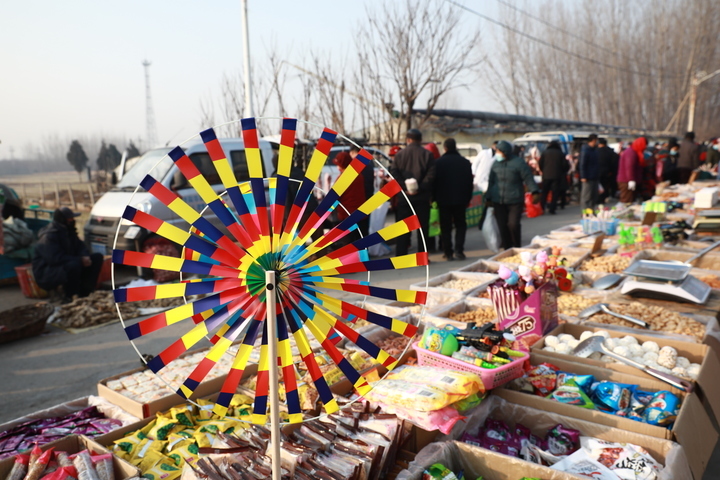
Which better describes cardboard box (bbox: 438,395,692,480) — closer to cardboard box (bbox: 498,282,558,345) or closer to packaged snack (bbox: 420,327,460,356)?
packaged snack (bbox: 420,327,460,356)

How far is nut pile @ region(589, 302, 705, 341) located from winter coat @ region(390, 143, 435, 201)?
12.1 ft

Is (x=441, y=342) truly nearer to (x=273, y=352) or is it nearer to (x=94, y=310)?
(x=273, y=352)

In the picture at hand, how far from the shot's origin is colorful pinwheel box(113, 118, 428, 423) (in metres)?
1.33

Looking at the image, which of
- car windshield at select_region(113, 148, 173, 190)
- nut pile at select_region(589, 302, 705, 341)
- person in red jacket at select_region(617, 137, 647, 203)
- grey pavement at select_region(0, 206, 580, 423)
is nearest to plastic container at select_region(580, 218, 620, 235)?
grey pavement at select_region(0, 206, 580, 423)

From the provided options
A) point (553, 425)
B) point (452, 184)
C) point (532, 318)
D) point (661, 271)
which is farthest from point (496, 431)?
point (452, 184)

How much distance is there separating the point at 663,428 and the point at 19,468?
2.43 meters

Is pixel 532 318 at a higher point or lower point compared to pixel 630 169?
lower

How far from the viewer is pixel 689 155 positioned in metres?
11.5

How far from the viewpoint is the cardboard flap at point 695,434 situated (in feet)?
6.63

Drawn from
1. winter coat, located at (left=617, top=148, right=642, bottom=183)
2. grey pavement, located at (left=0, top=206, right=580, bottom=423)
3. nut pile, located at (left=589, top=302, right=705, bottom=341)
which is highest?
winter coat, located at (left=617, top=148, right=642, bottom=183)

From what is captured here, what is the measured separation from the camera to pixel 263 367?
142cm

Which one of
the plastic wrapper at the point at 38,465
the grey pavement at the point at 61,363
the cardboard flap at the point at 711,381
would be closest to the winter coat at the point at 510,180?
the grey pavement at the point at 61,363

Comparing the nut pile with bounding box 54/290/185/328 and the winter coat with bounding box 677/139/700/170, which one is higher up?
the winter coat with bounding box 677/139/700/170

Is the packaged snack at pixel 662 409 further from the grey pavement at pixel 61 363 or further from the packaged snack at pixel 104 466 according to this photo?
the grey pavement at pixel 61 363
